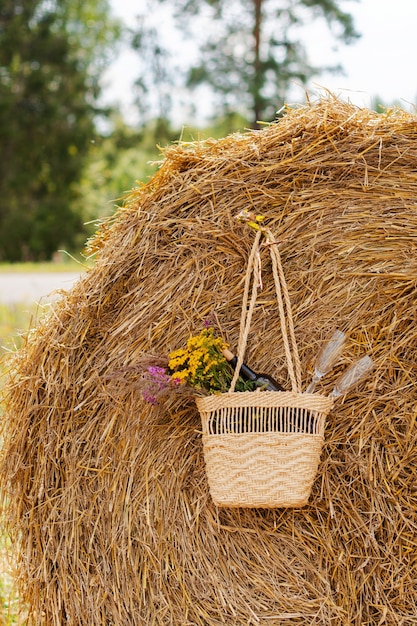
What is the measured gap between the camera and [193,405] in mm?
2588

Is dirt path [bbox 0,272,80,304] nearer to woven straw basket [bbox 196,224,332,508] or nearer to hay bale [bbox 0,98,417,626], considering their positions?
hay bale [bbox 0,98,417,626]

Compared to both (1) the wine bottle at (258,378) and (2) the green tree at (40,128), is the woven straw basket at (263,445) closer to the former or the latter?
(1) the wine bottle at (258,378)

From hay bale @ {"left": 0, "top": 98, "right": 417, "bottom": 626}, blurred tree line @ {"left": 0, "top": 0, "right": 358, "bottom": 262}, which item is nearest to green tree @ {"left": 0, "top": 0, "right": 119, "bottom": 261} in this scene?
blurred tree line @ {"left": 0, "top": 0, "right": 358, "bottom": 262}

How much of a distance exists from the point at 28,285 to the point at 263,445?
7662mm

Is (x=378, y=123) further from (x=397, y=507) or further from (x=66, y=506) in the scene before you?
(x=66, y=506)

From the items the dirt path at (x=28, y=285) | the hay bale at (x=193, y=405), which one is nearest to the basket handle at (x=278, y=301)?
the hay bale at (x=193, y=405)

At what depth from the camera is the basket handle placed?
2.40 meters

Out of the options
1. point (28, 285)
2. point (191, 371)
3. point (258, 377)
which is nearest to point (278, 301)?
point (258, 377)

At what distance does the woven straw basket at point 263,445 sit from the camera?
2246mm

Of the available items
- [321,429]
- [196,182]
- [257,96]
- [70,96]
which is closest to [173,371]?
[321,429]

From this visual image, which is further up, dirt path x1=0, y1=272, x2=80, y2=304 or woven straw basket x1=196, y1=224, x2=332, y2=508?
woven straw basket x1=196, y1=224, x2=332, y2=508

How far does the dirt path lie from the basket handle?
5089mm

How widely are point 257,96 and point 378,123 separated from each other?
882cm

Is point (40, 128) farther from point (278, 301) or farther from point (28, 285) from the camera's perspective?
point (278, 301)
